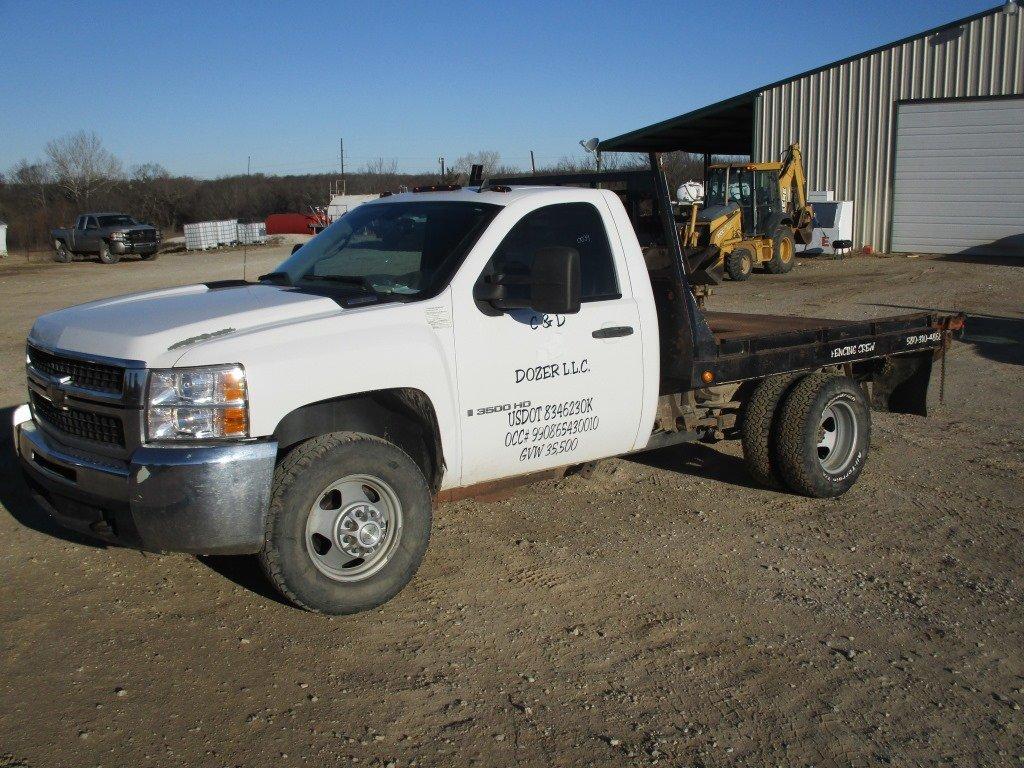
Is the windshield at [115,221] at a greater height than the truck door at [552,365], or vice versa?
the windshield at [115,221]

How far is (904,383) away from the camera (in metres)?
7.87

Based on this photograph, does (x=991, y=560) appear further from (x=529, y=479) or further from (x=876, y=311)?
(x=876, y=311)

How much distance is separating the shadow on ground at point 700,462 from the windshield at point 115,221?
1335 inches

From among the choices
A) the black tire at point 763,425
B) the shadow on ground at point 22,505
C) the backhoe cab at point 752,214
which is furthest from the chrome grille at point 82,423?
the backhoe cab at point 752,214

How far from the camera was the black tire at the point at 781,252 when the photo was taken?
25.1m

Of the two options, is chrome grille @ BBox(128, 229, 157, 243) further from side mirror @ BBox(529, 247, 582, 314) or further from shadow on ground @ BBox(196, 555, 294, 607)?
side mirror @ BBox(529, 247, 582, 314)

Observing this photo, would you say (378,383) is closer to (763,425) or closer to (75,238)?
(763,425)

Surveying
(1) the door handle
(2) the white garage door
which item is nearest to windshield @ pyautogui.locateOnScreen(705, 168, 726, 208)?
(2) the white garage door

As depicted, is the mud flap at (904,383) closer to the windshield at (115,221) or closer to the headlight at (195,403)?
the headlight at (195,403)

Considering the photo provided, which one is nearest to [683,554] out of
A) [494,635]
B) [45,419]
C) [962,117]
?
[494,635]

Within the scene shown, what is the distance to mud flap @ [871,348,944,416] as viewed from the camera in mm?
7789

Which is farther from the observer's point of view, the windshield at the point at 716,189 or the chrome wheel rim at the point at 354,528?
the windshield at the point at 716,189

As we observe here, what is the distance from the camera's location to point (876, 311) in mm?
17875

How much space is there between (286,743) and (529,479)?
2.23 meters
